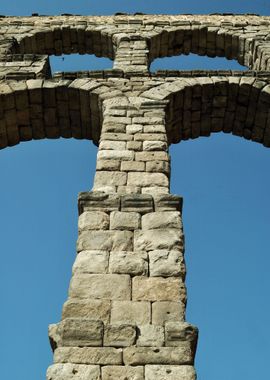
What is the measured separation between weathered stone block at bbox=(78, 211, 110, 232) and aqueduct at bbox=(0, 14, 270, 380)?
17 mm

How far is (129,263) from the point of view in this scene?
5691mm

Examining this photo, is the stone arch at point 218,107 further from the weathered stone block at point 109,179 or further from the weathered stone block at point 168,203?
the weathered stone block at point 168,203

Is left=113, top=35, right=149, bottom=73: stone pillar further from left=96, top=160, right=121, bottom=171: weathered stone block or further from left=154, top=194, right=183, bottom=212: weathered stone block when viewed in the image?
left=154, top=194, right=183, bottom=212: weathered stone block

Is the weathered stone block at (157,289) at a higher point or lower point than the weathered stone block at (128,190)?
lower

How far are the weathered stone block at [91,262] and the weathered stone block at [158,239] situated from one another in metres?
0.39

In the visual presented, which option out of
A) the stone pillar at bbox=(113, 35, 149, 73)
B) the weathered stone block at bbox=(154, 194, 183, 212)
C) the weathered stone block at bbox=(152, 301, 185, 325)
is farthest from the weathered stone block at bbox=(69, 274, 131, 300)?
the stone pillar at bbox=(113, 35, 149, 73)

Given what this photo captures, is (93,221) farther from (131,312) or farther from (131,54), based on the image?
(131,54)

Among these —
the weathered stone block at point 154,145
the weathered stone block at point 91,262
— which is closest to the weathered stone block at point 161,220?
the weathered stone block at point 91,262

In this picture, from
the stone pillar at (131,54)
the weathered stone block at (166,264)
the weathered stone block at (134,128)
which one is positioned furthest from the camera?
the stone pillar at (131,54)

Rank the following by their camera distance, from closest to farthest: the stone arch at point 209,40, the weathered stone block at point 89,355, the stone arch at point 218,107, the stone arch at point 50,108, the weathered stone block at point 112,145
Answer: the weathered stone block at point 89,355
the weathered stone block at point 112,145
the stone arch at point 50,108
the stone arch at point 218,107
the stone arch at point 209,40


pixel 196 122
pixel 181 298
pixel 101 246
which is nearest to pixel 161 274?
pixel 181 298

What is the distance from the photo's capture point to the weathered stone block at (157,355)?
15.3 feet

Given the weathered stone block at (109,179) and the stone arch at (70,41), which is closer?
the weathered stone block at (109,179)

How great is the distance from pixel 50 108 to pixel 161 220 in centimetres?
429
